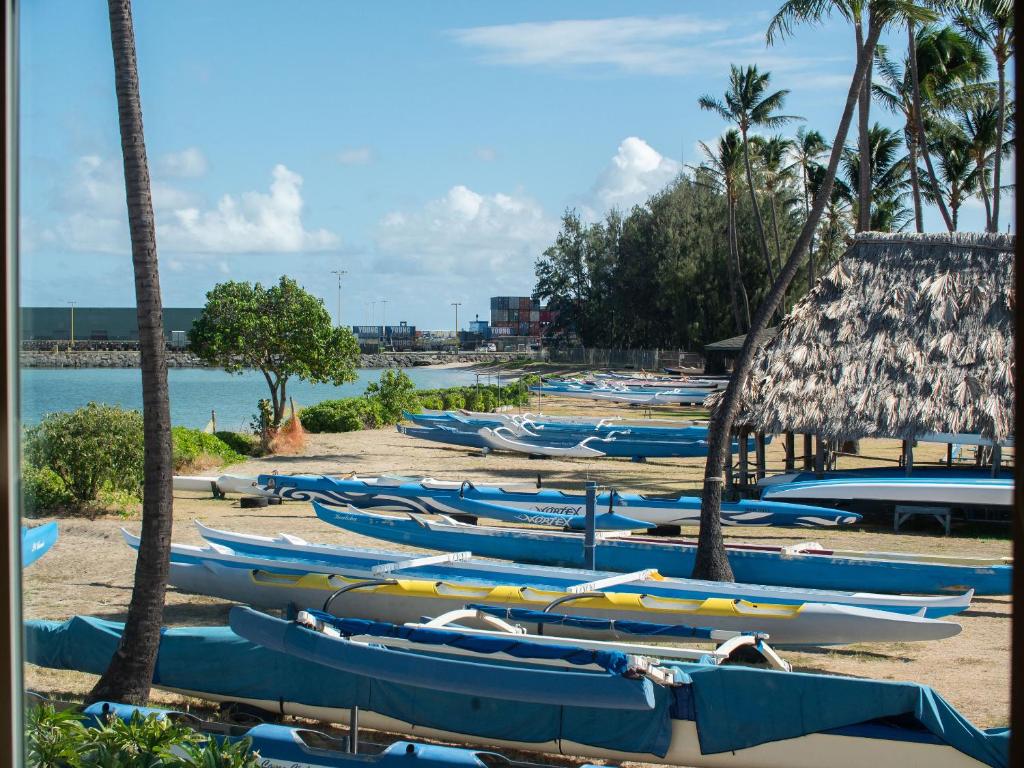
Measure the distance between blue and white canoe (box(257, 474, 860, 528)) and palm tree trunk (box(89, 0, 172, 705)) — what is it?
6848mm

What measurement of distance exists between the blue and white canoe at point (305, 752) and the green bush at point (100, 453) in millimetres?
8587

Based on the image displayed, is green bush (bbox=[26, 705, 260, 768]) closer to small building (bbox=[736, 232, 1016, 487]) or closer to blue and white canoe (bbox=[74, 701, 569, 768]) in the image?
blue and white canoe (bbox=[74, 701, 569, 768])

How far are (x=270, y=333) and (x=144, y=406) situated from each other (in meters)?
15.6

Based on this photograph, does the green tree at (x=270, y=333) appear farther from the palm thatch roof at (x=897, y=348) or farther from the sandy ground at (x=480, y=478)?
the palm thatch roof at (x=897, y=348)

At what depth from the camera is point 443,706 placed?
19.2ft

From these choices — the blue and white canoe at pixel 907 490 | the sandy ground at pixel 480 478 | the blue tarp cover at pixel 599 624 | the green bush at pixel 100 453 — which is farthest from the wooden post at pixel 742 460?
the blue tarp cover at pixel 599 624

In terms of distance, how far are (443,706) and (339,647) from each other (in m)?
0.78

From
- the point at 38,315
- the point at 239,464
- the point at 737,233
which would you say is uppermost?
the point at 737,233

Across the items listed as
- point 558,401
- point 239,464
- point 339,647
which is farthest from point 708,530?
point 558,401

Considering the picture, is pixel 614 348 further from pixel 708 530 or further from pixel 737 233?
pixel 708 530

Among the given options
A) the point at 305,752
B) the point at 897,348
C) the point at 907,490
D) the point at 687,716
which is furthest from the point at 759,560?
the point at 897,348

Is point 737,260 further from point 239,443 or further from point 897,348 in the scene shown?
point 897,348

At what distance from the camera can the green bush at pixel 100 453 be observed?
1339cm

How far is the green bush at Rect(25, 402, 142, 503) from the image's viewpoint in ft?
43.9
